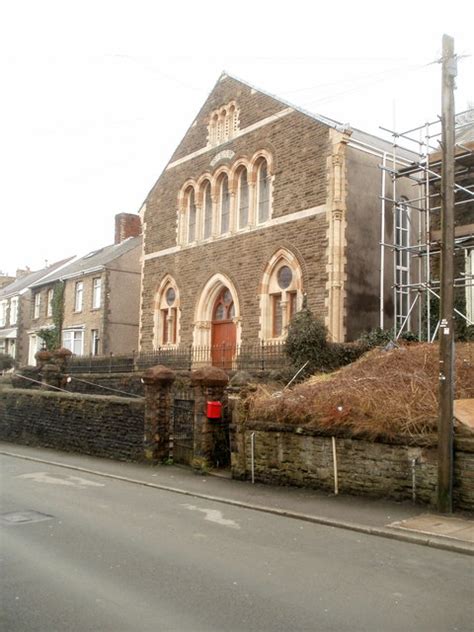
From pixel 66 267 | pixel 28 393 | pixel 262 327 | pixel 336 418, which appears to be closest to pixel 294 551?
pixel 336 418

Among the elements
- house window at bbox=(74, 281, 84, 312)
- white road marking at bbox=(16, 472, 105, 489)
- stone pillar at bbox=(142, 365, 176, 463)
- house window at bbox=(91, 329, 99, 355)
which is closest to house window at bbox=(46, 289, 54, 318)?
house window at bbox=(74, 281, 84, 312)

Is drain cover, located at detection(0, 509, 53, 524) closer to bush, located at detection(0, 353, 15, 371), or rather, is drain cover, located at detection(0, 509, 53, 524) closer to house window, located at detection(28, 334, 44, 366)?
bush, located at detection(0, 353, 15, 371)

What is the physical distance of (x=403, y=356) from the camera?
15.2 meters

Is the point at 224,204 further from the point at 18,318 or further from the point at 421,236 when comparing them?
the point at 18,318

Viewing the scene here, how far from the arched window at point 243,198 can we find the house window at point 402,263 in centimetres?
559

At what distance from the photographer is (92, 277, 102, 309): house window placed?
36125mm

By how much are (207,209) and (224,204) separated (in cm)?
120

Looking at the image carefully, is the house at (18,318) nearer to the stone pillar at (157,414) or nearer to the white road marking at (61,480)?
the stone pillar at (157,414)

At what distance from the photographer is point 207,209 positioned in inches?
1059

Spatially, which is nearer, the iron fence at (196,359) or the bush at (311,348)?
the bush at (311,348)

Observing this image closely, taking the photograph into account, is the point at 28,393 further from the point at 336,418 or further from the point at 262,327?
the point at 336,418

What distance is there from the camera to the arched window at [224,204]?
25609 mm

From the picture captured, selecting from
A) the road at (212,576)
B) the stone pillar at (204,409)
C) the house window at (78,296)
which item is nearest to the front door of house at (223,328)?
the stone pillar at (204,409)

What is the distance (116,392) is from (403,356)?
12674 mm
